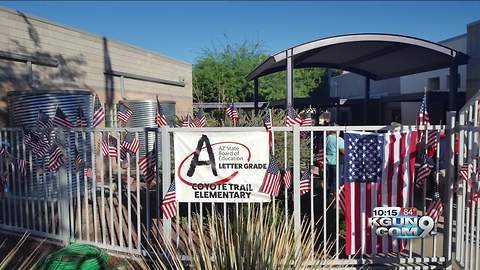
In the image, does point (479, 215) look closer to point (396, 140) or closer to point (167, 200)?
point (396, 140)

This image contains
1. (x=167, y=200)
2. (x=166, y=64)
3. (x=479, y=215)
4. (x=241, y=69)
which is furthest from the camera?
(x=241, y=69)

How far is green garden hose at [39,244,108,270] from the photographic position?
3645 mm

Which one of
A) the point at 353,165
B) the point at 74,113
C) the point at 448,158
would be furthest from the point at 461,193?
the point at 74,113

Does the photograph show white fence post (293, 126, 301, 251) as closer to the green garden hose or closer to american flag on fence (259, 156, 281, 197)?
american flag on fence (259, 156, 281, 197)

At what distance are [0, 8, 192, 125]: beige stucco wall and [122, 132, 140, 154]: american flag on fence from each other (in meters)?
4.00

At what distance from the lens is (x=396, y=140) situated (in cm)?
438

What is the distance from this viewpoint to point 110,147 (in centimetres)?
518

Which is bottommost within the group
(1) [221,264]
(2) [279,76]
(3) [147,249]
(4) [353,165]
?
(3) [147,249]

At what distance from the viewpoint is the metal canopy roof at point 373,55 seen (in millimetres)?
8984

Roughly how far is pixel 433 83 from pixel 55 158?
1735 cm

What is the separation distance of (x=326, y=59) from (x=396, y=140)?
923 centimetres

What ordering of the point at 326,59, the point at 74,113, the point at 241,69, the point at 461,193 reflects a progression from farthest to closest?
the point at 241,69, the point at 326,59, the point at 74,113, the point at 461,193

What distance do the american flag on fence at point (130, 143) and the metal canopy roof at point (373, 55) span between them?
5.16m

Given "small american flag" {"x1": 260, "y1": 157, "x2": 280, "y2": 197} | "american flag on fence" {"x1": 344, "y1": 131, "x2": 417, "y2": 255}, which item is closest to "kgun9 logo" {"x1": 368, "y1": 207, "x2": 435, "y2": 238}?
"american flag on fence" {"x1": 344, "y1": 131, "x2": 417, "y2": 255}
